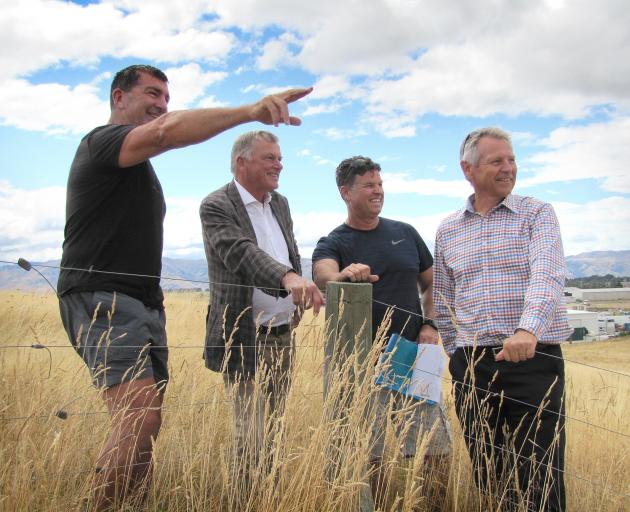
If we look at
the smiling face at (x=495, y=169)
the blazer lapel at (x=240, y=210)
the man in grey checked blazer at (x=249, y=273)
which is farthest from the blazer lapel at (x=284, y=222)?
the smiling face at (x=495, y=169)

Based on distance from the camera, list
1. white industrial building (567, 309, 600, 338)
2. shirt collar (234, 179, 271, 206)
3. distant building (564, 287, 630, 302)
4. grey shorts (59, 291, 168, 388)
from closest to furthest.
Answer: grey shorts (59, 291, 168, 388)
shirt collar (234, 179, 271, 206)
white industrial building (567, 309, 600, 338)
distant building (564, 287, 630, 302)

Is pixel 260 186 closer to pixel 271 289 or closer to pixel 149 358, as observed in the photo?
pixel 271 289

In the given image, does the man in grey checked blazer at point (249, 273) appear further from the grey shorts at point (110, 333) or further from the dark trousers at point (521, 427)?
the dark trousers at point (521, 427)

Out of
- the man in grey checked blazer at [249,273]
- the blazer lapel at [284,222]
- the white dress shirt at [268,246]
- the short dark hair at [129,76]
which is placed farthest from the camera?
the blazer lapel at [284,222]

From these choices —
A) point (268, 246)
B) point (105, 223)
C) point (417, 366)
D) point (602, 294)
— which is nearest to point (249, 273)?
point (268, 246)

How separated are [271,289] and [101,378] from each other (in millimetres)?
960

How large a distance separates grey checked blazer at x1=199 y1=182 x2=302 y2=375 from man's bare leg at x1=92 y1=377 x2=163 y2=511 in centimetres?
64

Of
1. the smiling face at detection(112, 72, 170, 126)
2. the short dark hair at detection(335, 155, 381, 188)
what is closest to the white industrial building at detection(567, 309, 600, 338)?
the short dark hair at detection(335, 155, 381, 188)

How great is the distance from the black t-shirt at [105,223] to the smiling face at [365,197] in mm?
1427

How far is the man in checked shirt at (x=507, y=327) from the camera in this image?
263 centimetres

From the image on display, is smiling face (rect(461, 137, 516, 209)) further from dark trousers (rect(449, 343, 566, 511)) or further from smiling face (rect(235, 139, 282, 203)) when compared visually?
smiling face (rect(235, 139, 282, 203))

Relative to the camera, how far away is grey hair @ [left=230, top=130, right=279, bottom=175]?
3.46m

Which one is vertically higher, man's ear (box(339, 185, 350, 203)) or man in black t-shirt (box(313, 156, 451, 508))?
man's ear (box(339, 185, 350, 203))

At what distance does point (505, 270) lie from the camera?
2859mm
